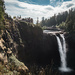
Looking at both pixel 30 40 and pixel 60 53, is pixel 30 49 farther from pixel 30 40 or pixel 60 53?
pixel 60 53

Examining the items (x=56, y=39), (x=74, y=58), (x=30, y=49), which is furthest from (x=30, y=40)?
(x=74, y=58)

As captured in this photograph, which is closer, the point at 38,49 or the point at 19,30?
the point at 19,30

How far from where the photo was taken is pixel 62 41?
31031mm

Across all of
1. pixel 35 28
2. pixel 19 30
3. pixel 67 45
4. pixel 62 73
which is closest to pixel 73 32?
pixel 67 45

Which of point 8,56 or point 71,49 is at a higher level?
point 8,56

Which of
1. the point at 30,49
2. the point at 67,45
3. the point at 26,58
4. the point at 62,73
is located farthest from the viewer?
the point at 67,45

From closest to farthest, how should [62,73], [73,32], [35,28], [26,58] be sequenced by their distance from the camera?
[62,73]
[26,58]
[35,28]
[73,32]

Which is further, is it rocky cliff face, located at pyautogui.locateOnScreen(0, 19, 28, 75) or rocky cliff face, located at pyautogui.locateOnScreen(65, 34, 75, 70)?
rocky cliff face, located at pyautogui.locateOnScreen(65, 34, 75, 70)

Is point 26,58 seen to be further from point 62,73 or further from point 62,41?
point 62,41

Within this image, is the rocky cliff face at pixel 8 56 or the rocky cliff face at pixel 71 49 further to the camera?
the rocky cliff face at pixel 71 49

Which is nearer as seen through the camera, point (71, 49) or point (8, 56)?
point (8, 56)

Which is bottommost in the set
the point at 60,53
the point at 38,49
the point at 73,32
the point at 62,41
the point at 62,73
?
the point at 62,73

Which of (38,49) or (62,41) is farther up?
(62,41)

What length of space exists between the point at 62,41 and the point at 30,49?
13723 millimetres
